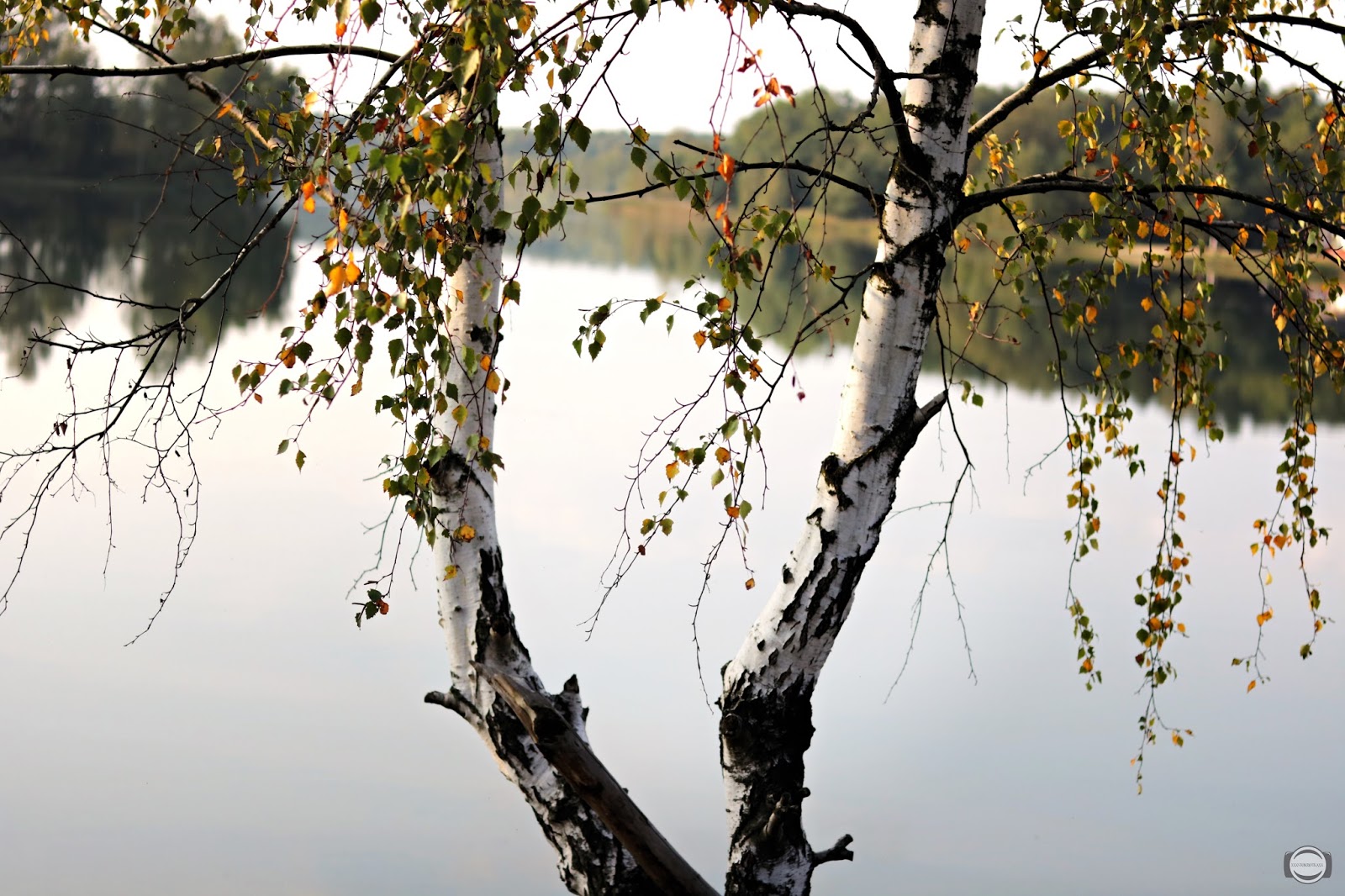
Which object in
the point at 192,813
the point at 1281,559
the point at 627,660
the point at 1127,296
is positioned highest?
the point at 1127,296

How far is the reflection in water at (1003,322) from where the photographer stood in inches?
309

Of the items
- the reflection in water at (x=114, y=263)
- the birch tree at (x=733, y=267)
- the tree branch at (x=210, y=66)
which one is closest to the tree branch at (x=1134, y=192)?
the birch tree at (x=733, y=267)

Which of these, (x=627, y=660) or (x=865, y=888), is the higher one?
(x=627, y=660)

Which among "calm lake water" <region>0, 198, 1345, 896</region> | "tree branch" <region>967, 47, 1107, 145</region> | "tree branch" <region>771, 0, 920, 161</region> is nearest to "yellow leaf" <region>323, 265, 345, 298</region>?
"tree branch" <region>771, 0, 920, 161</region>

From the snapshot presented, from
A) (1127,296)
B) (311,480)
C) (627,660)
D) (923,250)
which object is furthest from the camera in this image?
(1127,296)

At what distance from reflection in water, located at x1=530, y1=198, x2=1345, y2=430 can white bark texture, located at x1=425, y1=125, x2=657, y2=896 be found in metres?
0.75

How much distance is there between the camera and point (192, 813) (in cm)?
521

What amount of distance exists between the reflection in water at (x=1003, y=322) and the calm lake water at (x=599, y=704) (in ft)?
4.70

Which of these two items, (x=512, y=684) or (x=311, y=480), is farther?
(x=311, y=480)

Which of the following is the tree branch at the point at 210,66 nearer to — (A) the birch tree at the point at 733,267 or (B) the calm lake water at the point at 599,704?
(A) the birch tree at the point at 733,267

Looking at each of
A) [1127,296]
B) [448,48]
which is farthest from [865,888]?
[1127,296]

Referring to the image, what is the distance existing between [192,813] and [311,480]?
4.32 metres

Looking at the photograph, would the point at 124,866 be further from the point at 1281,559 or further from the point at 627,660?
the point at 1281,559

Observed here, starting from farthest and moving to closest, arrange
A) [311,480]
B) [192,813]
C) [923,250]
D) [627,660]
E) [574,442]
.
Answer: [574,442], [311,480], [627,660], [192,813], [923,250]
